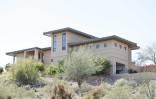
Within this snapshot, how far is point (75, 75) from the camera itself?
4447 centimetres

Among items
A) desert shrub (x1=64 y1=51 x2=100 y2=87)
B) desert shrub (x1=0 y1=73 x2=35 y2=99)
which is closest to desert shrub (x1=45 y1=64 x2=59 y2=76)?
desert shrub (x1=64 y1=51 x2=100 y2=87)

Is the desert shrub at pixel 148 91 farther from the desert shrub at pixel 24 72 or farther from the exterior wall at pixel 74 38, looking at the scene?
the exterior wall at pixel 74 38

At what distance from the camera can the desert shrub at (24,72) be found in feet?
142

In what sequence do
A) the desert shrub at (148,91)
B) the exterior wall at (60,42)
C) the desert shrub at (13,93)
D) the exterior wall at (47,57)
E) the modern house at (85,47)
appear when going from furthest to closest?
the exterior wall at (47,57)
the exterior wall at (60,42)
the modern house at (85,47)
the desert shrub at (13,93)
the desert shrub at (148,91)

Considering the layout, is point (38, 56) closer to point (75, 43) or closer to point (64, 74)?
point (75, 43)

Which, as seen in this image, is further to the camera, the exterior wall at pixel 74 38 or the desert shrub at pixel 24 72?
the exterior wall at pixel 74 38

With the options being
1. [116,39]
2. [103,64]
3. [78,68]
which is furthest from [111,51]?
[78,68]

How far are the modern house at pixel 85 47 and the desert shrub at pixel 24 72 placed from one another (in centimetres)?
1133

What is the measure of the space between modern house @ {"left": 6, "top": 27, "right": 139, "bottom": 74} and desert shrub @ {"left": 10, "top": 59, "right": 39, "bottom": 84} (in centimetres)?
1133

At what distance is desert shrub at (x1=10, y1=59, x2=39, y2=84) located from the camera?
142ft

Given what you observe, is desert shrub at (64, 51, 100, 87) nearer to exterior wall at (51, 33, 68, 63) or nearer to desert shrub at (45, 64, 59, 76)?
desert shrub at (45, 64, 59, 76)

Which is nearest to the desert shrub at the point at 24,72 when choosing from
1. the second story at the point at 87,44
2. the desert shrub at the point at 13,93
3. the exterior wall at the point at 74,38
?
the second story at the point at 87,44

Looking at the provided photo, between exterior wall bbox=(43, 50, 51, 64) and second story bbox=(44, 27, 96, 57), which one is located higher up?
second story bbox=(44, 27, 96, 57)

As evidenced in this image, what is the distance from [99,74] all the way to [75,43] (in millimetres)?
7518
